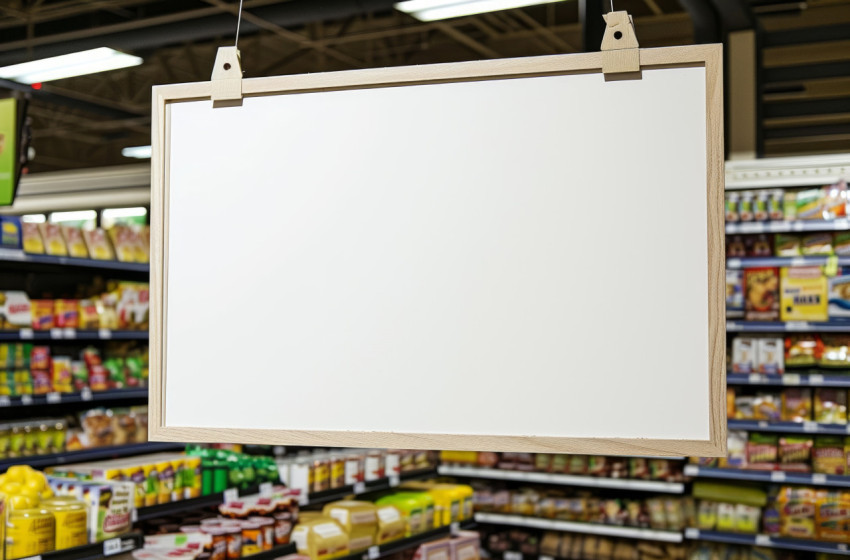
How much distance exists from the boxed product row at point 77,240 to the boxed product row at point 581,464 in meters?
2.72

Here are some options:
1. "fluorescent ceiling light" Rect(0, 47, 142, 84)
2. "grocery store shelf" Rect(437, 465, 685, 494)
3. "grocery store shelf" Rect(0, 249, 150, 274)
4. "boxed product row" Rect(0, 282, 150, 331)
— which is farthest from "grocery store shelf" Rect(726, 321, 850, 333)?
"fluorescent ceiling light" Rect(0, 47, 142, 84)

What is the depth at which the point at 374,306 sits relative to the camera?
1.42 m

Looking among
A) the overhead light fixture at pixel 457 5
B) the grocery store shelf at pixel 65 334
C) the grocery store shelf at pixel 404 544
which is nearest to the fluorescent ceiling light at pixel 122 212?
the grocery store shelf at pixel 65 334

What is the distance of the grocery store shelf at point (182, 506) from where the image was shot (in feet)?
12.8

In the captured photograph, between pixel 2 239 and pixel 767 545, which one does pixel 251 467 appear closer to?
pixel 2 239

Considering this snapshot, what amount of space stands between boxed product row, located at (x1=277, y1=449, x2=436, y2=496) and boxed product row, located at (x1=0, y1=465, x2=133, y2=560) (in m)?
1.12

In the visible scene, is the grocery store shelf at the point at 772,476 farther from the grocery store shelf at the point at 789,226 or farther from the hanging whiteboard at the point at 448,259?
the hanging whiteboard at the point at 448,259

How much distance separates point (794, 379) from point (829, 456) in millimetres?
528

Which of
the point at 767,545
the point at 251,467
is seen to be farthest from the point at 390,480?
the point at 767,545

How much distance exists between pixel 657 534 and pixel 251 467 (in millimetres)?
3048

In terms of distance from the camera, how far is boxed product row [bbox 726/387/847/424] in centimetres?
549

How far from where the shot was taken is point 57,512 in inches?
124

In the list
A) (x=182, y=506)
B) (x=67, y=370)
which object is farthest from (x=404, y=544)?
(x=67, y=370)

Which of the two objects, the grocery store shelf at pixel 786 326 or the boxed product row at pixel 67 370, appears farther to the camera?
the grocery store shelf at pixel 786 326
